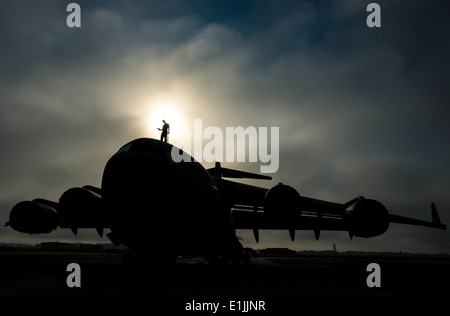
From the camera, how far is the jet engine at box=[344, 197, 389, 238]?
529 inches

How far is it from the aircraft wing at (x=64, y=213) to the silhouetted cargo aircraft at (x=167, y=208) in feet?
0.10

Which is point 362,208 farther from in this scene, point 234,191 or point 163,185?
point 163,185

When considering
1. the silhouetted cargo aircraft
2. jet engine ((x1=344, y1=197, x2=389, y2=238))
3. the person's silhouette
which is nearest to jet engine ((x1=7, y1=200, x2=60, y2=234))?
the silhouetted cargo aircraft

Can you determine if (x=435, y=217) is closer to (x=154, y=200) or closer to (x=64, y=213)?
(x=154, y=200)

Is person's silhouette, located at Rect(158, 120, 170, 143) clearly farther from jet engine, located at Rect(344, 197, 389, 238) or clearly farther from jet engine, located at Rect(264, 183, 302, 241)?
jet engine, located at Rect(344, 197, 389, 238)

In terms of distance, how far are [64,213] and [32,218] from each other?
3.84 meters

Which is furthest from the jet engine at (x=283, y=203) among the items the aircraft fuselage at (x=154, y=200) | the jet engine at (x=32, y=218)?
the jet engine at (x=32, y=218)

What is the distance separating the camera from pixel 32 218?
522 inches

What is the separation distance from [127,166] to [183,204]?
196cm

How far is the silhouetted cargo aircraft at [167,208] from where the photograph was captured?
803 cm

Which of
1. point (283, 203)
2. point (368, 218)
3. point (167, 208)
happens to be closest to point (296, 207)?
point (283, 203)
